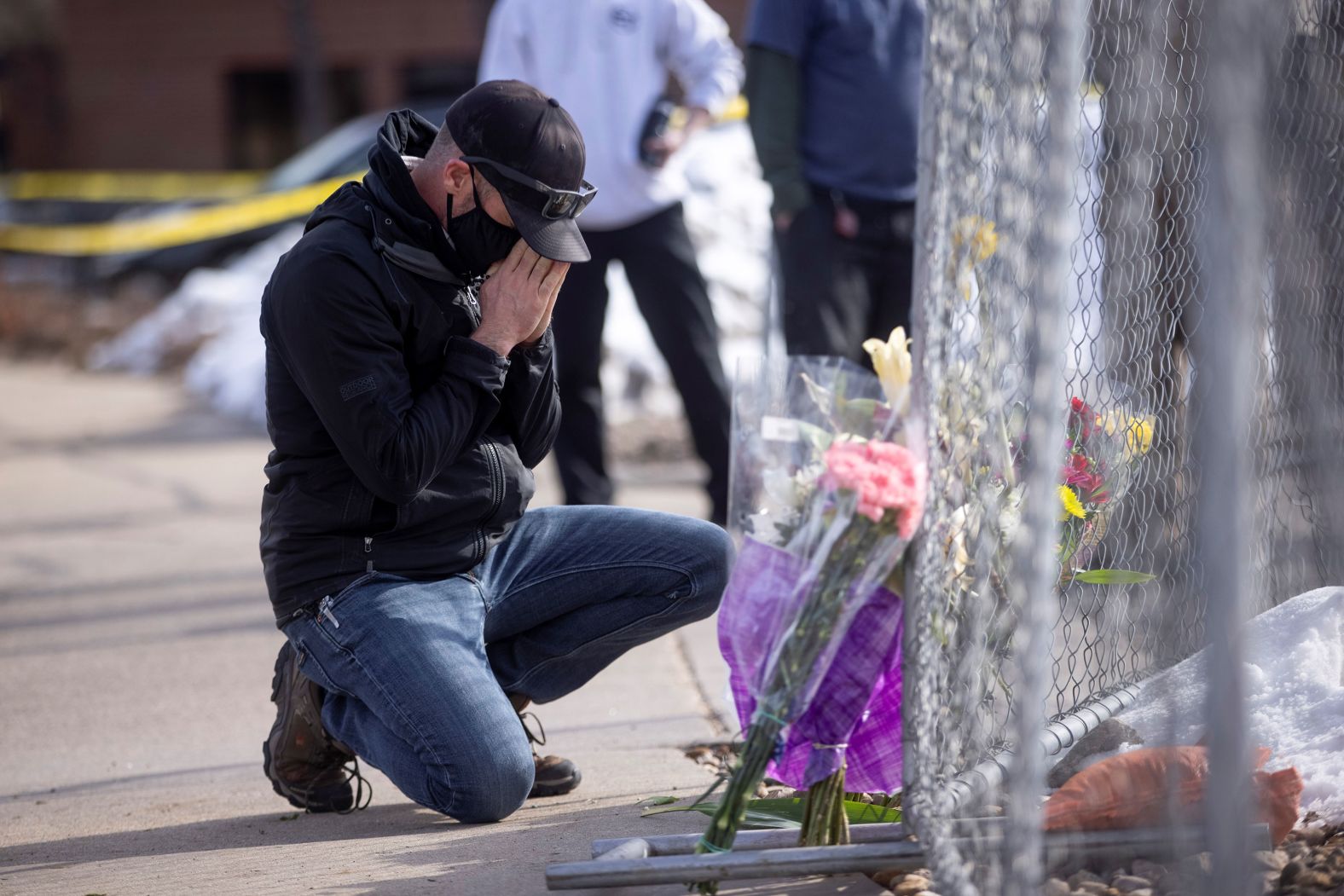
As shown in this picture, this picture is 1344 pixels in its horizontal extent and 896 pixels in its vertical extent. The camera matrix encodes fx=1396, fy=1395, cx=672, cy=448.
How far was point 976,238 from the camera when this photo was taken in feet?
7.07

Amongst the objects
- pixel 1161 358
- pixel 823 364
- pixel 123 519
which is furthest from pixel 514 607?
pixel 123 519

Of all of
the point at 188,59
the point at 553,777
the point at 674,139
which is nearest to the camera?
the point at 553,777

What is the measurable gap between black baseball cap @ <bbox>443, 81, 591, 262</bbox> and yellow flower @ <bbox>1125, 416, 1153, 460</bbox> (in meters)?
1.09

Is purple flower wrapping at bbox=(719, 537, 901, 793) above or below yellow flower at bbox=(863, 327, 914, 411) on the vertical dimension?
below

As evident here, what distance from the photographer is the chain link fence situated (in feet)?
5.70

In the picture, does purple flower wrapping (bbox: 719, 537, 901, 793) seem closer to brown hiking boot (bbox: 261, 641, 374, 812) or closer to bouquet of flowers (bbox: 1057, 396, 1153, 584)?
bouquet of flowers (bbox: 1057, 396, 1153, 584)

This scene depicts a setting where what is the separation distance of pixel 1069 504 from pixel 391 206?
1.43 metres

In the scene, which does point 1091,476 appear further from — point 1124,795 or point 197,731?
point 197,731

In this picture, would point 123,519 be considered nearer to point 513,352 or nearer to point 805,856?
point 513,352

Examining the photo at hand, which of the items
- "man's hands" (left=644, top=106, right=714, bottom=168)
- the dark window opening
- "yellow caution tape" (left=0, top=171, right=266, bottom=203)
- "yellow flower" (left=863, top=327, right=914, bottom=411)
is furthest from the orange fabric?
the dark window opening

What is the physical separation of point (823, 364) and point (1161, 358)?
1.33 metres

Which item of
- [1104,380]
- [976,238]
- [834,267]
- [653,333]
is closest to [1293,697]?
[1104,380]

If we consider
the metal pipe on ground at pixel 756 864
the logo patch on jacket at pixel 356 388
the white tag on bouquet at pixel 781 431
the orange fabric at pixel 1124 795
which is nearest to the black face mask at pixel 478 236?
the logo patch on jacket at pixel 356 388

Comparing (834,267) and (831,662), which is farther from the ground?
(834,267)
